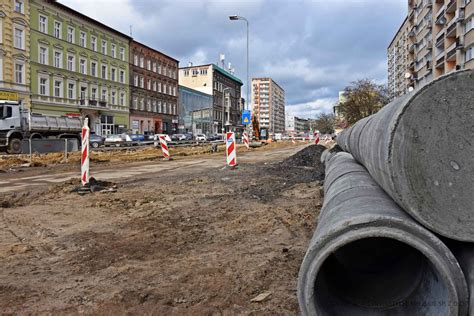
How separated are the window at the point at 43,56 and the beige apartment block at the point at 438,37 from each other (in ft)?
111

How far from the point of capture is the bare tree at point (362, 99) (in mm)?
55312

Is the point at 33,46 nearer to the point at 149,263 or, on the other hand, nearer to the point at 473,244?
the point at 149,263

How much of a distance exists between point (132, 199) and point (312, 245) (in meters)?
6.12

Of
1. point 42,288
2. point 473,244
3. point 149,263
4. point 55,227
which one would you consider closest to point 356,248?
point 473,244

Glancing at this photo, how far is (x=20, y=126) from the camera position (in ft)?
77.6

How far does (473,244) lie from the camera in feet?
7.13

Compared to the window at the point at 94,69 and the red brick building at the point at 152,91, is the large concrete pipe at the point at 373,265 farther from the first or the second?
the red brick building at the point at 152,91

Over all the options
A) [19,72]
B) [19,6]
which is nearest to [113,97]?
[19,72]

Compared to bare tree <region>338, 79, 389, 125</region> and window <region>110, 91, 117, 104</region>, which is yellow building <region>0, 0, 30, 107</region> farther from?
bare tree <region>338, 79, 389, 125</region>

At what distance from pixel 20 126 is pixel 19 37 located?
57.9 ft

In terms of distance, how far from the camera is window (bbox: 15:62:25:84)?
119 ft

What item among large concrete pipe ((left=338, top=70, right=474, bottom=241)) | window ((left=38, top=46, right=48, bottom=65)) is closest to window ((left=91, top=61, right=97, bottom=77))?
window ((left=38, top=46, right=48, bottom=65))

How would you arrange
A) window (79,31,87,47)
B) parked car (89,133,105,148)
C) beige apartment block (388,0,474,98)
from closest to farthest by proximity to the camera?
parked car (89,133,105,148)
beige apartment block (388,0,474,98)
window (79,31,87,47)

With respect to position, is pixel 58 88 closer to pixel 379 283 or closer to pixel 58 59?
pixel 58 59
